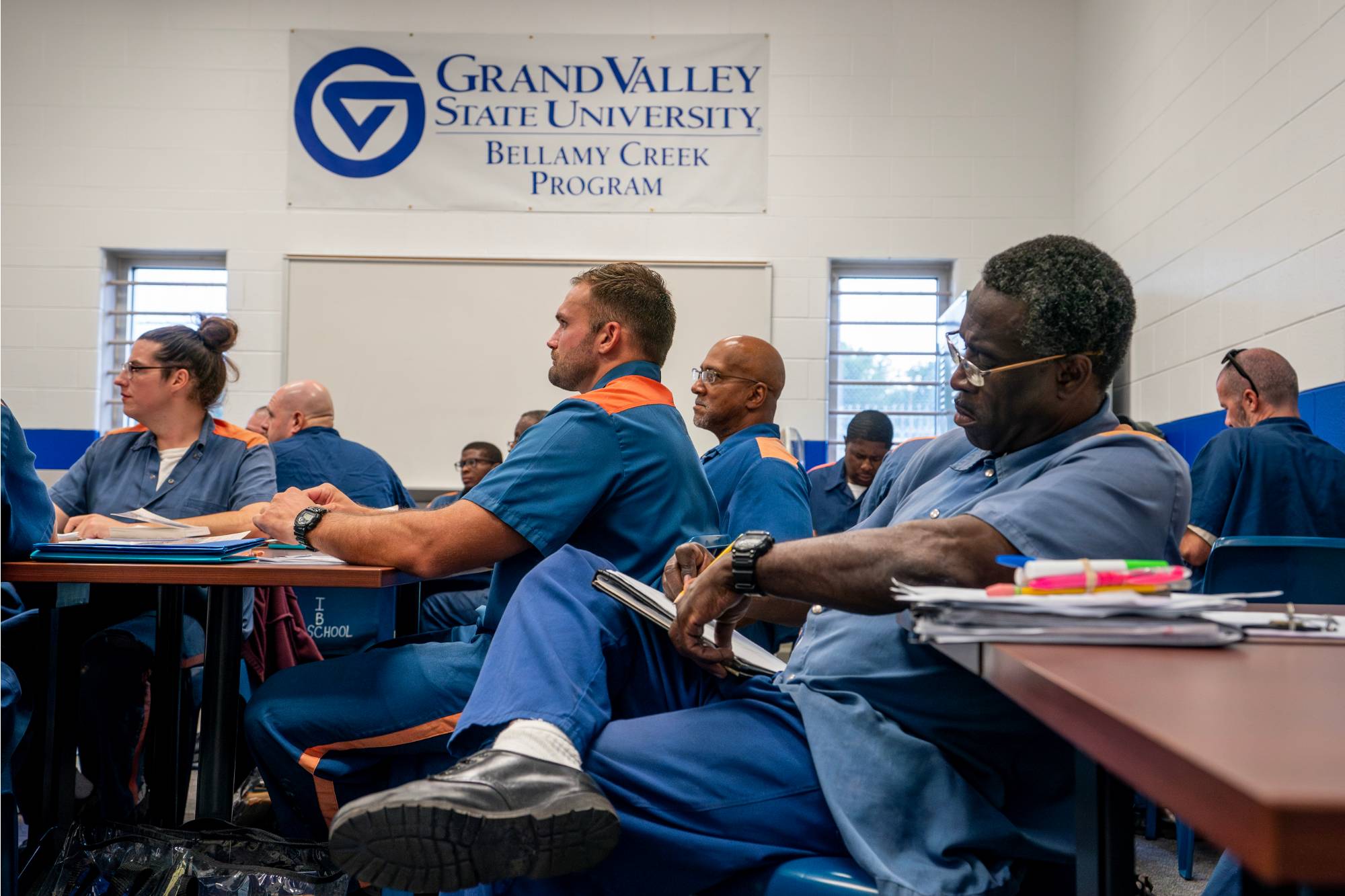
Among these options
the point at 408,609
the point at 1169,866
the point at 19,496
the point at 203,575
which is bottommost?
the point at 1169,866

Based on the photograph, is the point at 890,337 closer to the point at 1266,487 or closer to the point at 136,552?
the point at 1266,487

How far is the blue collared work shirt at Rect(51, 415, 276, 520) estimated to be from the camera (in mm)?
2764

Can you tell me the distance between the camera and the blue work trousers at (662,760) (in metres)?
1.16

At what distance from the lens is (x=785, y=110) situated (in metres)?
6.04

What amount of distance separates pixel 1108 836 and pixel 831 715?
1.35 ft

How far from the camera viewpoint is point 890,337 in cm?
616

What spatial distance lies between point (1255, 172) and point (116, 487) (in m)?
3.63

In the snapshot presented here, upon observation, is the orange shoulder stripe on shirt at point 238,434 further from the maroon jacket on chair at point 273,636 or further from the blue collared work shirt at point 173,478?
the maroon jacket on chair at point 273,636

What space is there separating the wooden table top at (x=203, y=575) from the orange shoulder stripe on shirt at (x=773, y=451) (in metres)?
1.02

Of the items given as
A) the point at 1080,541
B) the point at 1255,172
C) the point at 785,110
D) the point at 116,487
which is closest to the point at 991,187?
the point at 785,110

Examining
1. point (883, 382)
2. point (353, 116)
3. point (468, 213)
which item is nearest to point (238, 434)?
point (468, 213)

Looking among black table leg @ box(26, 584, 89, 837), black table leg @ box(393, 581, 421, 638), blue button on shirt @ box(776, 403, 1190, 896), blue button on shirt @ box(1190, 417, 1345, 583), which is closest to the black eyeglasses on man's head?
blue button on shirt @ box(1190, 417, 1345, 583)

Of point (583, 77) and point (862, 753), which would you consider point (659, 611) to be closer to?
point (862, 753)

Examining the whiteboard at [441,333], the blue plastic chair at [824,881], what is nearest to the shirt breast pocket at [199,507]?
the blue plastic chair at [824,881]
